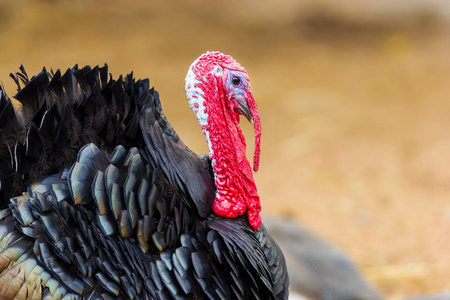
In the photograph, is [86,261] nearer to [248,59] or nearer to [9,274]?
[9,274]

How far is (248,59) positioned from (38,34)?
319 centimetres

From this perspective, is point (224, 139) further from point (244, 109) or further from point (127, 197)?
point (127, 197)

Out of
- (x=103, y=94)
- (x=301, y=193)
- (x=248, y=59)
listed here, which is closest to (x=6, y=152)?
(x=103, y=94)

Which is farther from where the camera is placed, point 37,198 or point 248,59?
point 248,59

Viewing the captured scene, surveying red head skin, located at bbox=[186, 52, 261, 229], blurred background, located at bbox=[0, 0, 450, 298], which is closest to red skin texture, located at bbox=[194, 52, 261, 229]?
red head skin, located at bbox=[186, 52, 261, 229]

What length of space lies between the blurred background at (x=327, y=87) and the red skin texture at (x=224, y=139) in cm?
231

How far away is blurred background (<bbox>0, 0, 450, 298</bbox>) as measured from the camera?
545 cm

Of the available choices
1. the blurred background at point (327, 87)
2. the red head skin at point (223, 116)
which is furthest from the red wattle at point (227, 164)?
the blurred background at point (327, 87)

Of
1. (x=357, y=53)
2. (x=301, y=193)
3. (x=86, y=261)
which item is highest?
(x=357, y=53)

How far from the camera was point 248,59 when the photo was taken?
366 inches

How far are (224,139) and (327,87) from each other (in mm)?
6319

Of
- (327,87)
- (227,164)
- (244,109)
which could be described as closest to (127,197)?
(227,164)

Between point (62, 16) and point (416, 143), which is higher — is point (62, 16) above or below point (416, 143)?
above

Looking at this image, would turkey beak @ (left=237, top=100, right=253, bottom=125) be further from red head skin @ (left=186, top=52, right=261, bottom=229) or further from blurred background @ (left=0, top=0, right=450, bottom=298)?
blurred background @ (left=0, top=0, right=450, bottom=298)
